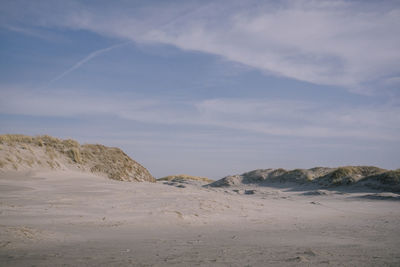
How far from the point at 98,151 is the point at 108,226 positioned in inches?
367

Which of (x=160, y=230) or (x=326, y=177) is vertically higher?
(x=326, y=177)

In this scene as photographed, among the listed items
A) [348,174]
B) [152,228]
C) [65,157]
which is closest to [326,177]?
[348,174]

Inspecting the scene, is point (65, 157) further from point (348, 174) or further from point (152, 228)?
point (348, 174)

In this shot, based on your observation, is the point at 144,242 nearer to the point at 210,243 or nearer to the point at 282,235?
the point at 210,243

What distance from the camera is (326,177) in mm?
18141

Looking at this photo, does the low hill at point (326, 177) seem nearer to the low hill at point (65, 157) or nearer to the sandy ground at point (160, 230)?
the low hill at point (65, 157)

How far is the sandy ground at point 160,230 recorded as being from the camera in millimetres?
3465

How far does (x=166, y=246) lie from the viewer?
161 inches

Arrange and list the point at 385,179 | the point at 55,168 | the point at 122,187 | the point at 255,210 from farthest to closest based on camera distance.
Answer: the point at 385,179, the point at 55,168, the point at 122,187, the point at 255,210

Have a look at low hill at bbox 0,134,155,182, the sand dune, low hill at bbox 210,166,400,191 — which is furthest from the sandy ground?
low hill at bbox 210,166,400,191

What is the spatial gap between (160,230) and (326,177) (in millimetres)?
15119

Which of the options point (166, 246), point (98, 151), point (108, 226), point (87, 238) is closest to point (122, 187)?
point (108, 226)

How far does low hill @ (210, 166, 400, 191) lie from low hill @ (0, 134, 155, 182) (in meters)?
8.21

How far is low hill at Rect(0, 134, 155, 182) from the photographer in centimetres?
979
